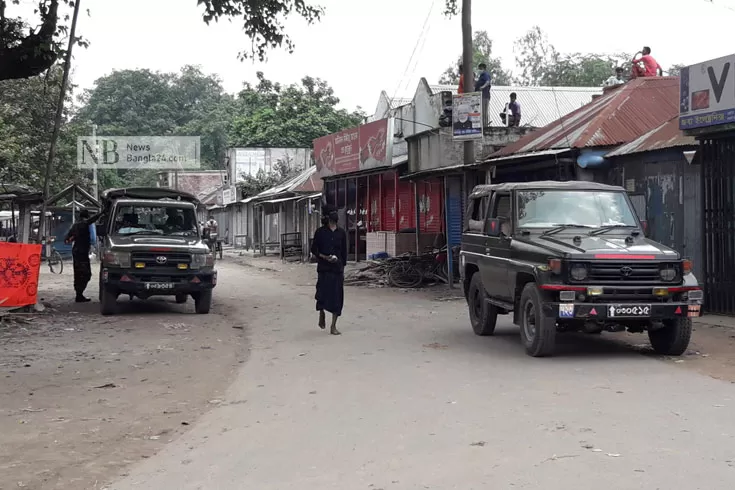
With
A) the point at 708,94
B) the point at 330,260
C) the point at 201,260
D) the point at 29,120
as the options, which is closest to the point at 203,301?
the point at 201,260

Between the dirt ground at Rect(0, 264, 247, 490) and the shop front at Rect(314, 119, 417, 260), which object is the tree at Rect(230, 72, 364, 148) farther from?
the dirt ground at Rect(0, 264, 247, 490)

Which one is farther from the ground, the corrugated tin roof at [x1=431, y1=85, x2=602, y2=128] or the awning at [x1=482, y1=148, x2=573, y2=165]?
the corrugated tin roof at [x1=431, y1=85, x2=602, y2=128]

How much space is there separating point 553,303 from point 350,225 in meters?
23.1

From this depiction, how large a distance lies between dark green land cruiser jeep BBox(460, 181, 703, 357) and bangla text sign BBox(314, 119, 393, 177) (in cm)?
1477

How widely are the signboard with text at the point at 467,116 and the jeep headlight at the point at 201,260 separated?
6.07 meters

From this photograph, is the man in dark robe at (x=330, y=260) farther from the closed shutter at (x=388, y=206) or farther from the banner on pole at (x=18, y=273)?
the closed shutter at (x=388, y=206)

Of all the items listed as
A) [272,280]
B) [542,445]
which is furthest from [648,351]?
[272,280]

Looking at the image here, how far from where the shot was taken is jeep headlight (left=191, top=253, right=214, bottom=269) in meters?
15.2

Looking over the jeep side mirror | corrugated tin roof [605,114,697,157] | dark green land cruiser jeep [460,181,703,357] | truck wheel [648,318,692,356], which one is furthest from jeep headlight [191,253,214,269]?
truck wheel [648,318,692,356]

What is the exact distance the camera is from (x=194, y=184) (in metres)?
74.3

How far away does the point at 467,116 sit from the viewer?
17484 mm

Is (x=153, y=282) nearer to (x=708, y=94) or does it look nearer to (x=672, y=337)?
(x=672, y=337)

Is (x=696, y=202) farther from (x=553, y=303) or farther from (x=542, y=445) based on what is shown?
(x=542, y=445)

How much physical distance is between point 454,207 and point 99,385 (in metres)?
14.1
